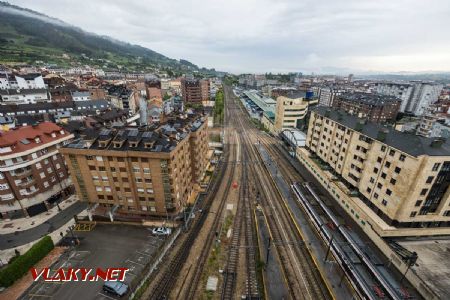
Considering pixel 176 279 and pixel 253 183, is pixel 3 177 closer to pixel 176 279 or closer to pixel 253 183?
pixel 176 279

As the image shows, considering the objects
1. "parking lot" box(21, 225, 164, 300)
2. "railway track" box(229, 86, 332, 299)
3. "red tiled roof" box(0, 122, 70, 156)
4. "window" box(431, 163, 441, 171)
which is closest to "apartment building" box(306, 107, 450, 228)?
"window" box(431, 163, 441, 171)

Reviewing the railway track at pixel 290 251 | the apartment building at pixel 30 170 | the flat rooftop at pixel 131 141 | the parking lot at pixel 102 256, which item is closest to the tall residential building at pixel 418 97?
the railway track at pixel 290 251

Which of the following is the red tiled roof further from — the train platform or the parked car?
the train platform

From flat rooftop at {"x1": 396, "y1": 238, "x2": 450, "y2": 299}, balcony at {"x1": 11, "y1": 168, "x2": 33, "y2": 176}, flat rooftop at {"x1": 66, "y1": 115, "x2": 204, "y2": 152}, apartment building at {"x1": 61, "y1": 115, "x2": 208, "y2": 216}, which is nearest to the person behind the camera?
flat rooftop at {"x1": 396, "y1": 238, "x2": 450, "y2": 299}

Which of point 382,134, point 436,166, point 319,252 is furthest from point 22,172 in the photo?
point 436,166

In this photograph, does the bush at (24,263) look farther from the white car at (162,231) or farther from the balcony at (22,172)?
the white car at (162,231)

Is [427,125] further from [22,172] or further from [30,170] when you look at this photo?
[22,172]

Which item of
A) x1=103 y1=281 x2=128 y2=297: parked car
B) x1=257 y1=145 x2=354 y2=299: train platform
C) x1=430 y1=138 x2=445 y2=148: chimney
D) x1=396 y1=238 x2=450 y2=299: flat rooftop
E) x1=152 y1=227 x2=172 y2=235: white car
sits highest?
x1=430 y1=138 x2=445 y2=148: chimney
